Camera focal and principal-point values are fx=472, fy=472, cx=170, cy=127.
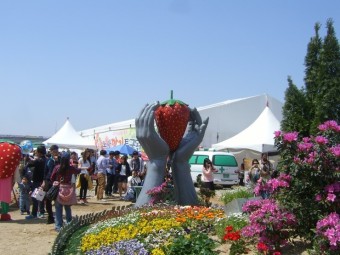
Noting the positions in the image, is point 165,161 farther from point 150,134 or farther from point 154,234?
point 154,234

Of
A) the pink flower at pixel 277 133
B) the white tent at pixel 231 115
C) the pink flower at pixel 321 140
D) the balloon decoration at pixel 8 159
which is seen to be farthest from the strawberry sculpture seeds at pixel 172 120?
the white tent at pixel 231 115

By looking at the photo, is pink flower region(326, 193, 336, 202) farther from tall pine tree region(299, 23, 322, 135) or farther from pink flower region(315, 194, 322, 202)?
tall pine tree region(299, 23, 322, 135)

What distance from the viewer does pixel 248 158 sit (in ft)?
81.1

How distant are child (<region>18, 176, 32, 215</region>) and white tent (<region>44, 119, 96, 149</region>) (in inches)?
728

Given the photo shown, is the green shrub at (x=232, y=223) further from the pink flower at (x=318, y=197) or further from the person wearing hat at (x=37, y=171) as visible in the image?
the person wearing hat at (x=37, y=171)

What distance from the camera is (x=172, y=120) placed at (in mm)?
Result: 10234

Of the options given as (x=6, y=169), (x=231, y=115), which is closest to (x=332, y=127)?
(x=6, y=169)

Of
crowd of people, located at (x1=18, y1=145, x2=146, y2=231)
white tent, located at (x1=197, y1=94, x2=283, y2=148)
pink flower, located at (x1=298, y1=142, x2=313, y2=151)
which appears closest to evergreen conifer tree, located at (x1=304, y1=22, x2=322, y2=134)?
crowd of people, located at (x1=18, y1=145, x2=146, y2=231)

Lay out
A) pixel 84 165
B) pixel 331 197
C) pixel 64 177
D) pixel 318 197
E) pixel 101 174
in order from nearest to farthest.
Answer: pixel 331 197 < pixel 318 197 < pixel 64 177 < pixel 84 165 < pixel 101 174

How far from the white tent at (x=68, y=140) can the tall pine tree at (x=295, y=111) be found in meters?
20.0

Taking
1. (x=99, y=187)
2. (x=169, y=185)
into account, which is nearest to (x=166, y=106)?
(x=169, y=185)

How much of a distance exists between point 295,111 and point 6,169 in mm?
7476

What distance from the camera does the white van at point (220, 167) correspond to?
2089cm

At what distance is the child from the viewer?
11.9 meters
